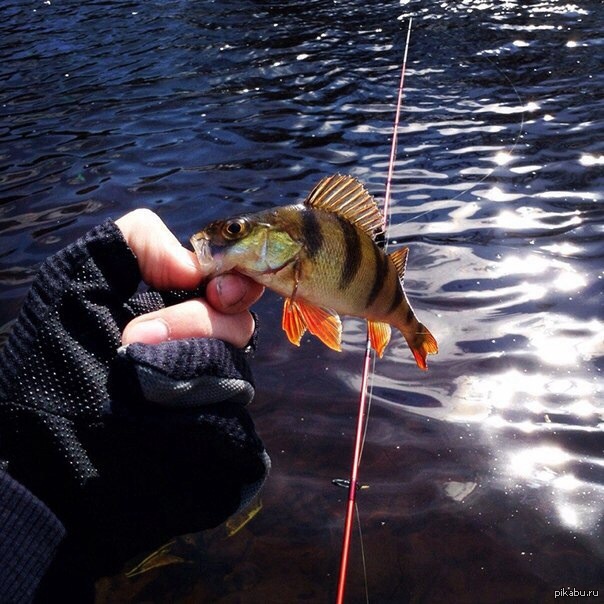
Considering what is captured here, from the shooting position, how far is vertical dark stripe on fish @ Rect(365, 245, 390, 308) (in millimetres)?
2229

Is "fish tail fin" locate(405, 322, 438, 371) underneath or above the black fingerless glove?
underneath

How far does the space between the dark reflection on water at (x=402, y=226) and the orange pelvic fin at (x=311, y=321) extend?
1125mm

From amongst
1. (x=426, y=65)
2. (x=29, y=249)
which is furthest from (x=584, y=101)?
(x=29, y=249)

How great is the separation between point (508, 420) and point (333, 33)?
994 centimetres

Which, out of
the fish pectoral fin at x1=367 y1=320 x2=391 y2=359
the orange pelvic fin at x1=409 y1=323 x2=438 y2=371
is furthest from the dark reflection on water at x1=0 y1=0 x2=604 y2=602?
the fish pectoral fin at x1=367 y1=320 x2=391 y2=359

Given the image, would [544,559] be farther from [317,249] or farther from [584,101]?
[584,101]

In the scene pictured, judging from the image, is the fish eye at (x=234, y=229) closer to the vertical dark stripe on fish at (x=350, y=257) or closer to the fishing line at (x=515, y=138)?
the vertical dark stripe on fish at (x=350, y=257)

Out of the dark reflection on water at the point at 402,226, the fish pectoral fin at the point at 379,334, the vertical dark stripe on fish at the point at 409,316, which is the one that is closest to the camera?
the vertical dark stripe on fish at the point at 409,316

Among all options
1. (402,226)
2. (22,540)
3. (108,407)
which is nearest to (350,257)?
(108,407)

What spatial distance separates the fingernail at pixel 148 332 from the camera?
195 cm

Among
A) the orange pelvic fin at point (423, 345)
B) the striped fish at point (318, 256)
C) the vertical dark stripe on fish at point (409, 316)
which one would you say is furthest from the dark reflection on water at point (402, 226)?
the striped fish at point (318, 256)

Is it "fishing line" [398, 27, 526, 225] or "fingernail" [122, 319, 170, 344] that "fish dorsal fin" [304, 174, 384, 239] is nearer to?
"fingernail" [122, 319, 170, 344]

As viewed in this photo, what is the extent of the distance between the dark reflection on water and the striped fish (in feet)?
3.87

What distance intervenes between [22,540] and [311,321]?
110cm
